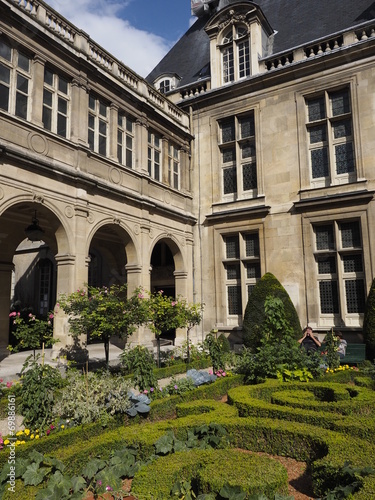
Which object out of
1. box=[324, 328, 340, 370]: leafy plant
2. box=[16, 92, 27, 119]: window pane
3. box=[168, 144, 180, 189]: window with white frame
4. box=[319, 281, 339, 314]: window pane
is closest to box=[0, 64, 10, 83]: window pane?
box=[16, 92, 27, 119]: window pane

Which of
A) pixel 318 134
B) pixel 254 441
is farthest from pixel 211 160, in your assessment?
pixel 254 441

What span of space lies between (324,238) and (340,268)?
124cm

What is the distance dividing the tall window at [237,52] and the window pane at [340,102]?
12.6ft

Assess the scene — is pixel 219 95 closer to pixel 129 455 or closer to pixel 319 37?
pixel 319 37

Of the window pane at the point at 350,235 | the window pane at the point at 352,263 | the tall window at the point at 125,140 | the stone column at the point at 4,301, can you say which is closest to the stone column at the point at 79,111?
the tall window at the point at 125,140

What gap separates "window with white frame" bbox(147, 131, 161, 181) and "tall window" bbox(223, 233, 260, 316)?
3971mm

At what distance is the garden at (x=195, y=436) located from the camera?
13.5 ft

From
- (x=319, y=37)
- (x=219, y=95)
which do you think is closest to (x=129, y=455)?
(x=219, y=95)

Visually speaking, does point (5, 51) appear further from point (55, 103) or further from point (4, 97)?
point (55, 103)

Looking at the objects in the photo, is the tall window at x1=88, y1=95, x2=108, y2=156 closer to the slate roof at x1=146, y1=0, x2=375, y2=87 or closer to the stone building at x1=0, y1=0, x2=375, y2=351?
the stone building at x1=0, y1=0, x2=375, y2=351

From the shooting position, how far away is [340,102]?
49.5 ft

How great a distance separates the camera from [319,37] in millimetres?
15859

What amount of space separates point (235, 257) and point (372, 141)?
6.46m

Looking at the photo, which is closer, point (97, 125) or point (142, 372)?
point (142, 372)
